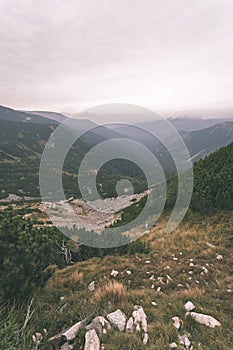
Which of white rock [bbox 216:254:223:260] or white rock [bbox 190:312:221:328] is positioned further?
white rock [bbox 216:254:223:260]

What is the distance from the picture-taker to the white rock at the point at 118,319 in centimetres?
564

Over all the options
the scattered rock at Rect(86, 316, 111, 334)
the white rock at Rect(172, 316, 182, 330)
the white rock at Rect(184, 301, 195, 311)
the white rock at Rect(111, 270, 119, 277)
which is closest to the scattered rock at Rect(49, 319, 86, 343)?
the scattered rock at Rect(86, 316, 111, 334)

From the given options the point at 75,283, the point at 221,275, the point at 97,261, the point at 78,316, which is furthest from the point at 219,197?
the point at 78,316

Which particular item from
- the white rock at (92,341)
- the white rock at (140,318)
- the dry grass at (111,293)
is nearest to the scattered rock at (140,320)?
the white rock at (140,318)

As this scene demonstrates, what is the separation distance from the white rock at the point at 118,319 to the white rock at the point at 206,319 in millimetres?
1744

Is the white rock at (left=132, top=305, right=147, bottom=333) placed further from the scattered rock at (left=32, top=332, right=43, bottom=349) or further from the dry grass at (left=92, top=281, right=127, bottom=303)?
the scattered rock at (left=32, top=332, right=43, bottom=349)

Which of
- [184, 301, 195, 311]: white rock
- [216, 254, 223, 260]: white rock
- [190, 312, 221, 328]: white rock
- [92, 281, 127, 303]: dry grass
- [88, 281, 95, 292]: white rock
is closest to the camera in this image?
[190, 312, 221, 328]: white rock

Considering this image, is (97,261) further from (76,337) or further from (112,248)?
(76,337)

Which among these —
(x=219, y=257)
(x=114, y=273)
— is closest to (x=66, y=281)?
(x=114, y=273)

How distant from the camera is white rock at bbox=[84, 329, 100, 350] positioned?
505cm

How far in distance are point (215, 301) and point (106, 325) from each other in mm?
3587

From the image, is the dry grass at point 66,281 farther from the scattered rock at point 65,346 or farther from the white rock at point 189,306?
the white rock at point 189,306

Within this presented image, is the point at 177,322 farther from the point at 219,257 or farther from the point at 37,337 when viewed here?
the point at 219,257

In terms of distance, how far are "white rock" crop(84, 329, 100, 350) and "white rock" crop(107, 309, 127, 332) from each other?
0.59 m
